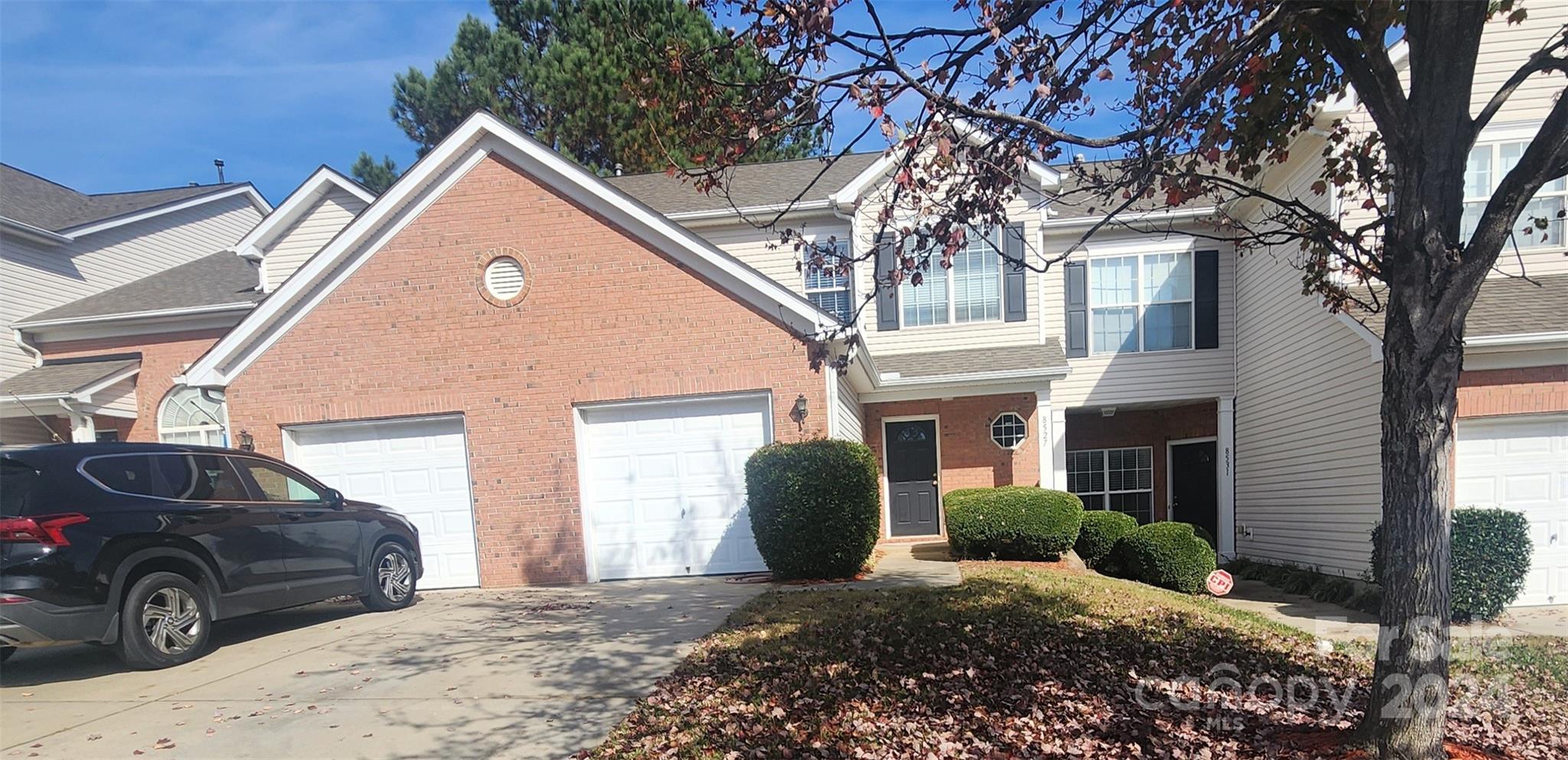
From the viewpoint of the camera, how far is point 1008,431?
12.7 meters

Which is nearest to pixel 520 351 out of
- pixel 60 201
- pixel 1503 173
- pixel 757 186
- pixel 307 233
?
pixel 757 186

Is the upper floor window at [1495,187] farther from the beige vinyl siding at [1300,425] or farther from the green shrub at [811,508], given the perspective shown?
the green shrub at [811,508]

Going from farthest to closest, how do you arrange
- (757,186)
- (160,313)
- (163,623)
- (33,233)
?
1. (757,186)
2. (33,233)
3. (160,313)
4. (163,623)

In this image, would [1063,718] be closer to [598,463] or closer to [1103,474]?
[598,463]

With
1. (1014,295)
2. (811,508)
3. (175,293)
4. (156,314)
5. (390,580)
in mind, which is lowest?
(390,580)

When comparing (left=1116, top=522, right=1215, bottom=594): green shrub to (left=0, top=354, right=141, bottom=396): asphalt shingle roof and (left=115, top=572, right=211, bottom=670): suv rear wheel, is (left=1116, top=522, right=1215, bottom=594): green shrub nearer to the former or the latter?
(left=115, top=572, right=211, bottom=670): suv rear wheel

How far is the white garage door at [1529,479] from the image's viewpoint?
838 cm

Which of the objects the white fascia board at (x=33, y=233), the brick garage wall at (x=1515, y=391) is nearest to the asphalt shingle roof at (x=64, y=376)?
the white fascia board at (x=33, y=233)

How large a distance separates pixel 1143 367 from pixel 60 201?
23500 millimetres

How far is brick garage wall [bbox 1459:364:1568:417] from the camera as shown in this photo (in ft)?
27.0

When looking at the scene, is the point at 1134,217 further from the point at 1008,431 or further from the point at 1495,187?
the point at 1495,187

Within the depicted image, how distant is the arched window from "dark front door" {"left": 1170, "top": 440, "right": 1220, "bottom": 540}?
18195 millimetres

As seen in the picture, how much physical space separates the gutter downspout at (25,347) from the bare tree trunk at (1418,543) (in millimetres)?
19374

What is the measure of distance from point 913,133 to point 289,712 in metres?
5.20
